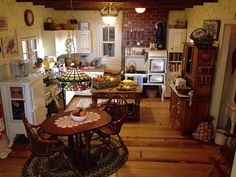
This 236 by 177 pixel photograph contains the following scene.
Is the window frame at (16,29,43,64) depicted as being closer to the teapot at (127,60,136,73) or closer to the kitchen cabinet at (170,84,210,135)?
the teapot at (127,60,136,73)

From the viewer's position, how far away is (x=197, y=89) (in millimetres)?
4293

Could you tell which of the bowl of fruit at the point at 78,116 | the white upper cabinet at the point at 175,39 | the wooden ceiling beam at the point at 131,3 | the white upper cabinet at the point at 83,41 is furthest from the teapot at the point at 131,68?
the bowl of fruit at the point at 78,116

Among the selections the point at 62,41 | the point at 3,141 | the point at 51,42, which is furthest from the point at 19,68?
the point at 62,41

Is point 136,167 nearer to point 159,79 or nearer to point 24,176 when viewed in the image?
point 24,176

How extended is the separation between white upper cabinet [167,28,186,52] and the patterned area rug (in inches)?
141

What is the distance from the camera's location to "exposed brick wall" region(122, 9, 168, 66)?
6629mm

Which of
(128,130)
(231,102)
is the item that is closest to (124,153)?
(128,130)

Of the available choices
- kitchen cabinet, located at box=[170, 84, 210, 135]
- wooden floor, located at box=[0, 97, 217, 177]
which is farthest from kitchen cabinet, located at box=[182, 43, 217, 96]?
wooden floor, located at box=[0, 97, 217, 177]

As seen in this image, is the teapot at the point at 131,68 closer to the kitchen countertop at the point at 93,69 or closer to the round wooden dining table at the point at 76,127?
the kitchen countertop at the point at 93,69

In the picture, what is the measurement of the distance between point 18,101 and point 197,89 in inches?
131

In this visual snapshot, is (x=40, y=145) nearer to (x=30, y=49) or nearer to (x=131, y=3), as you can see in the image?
(x=30, y=49)

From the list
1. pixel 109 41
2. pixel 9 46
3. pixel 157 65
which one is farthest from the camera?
pixel 109 41

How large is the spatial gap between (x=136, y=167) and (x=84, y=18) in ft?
16.0

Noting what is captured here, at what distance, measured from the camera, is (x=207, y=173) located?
3441 mm
